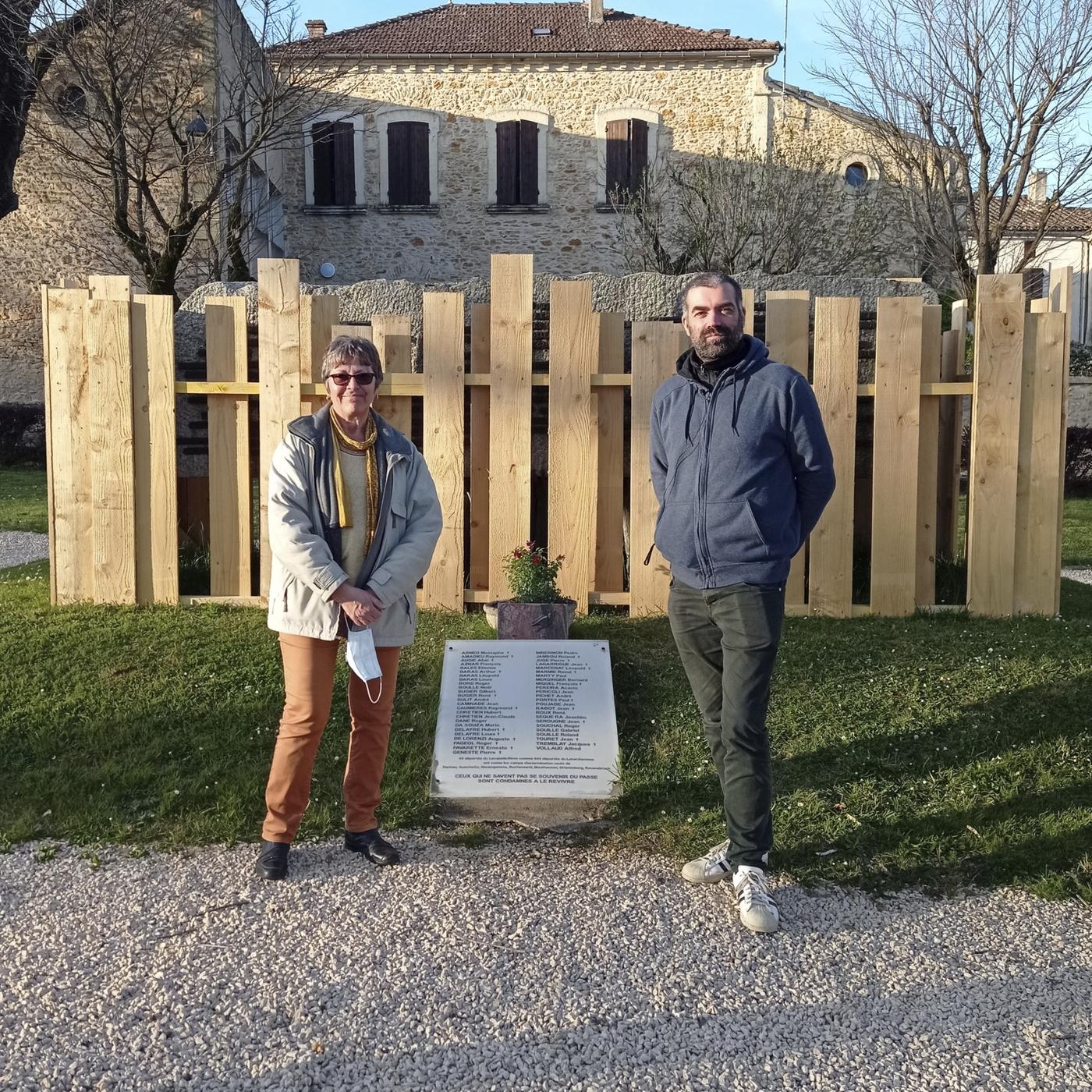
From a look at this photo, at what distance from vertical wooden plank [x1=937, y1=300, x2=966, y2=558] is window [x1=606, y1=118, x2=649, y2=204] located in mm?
20267

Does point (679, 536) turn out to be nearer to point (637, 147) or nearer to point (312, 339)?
point (312, 339)

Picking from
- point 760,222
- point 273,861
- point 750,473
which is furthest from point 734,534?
point 760,222

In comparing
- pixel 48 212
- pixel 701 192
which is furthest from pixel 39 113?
pixel 701 192

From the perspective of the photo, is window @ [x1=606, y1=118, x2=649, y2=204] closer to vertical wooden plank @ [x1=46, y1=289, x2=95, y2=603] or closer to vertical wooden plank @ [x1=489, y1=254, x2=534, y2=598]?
vertical wooden plank @ [x1=489, y1=254, x2=534, y2=598]

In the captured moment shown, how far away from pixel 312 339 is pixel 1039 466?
4190 mm

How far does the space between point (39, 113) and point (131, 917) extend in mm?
20174

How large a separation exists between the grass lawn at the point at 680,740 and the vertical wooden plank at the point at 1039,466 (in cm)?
25

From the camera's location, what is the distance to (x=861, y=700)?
5.05 metres

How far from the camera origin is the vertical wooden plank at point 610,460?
20.8 ft

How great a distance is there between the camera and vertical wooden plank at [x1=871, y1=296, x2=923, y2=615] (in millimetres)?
6172

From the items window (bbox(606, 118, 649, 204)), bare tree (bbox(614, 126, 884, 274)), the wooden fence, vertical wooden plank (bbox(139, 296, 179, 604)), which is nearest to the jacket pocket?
the wooden fence

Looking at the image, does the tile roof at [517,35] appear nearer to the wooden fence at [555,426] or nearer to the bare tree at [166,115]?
the bare tree at [166,115]

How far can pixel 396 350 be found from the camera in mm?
6355

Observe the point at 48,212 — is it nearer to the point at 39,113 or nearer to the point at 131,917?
the point at 39,113
